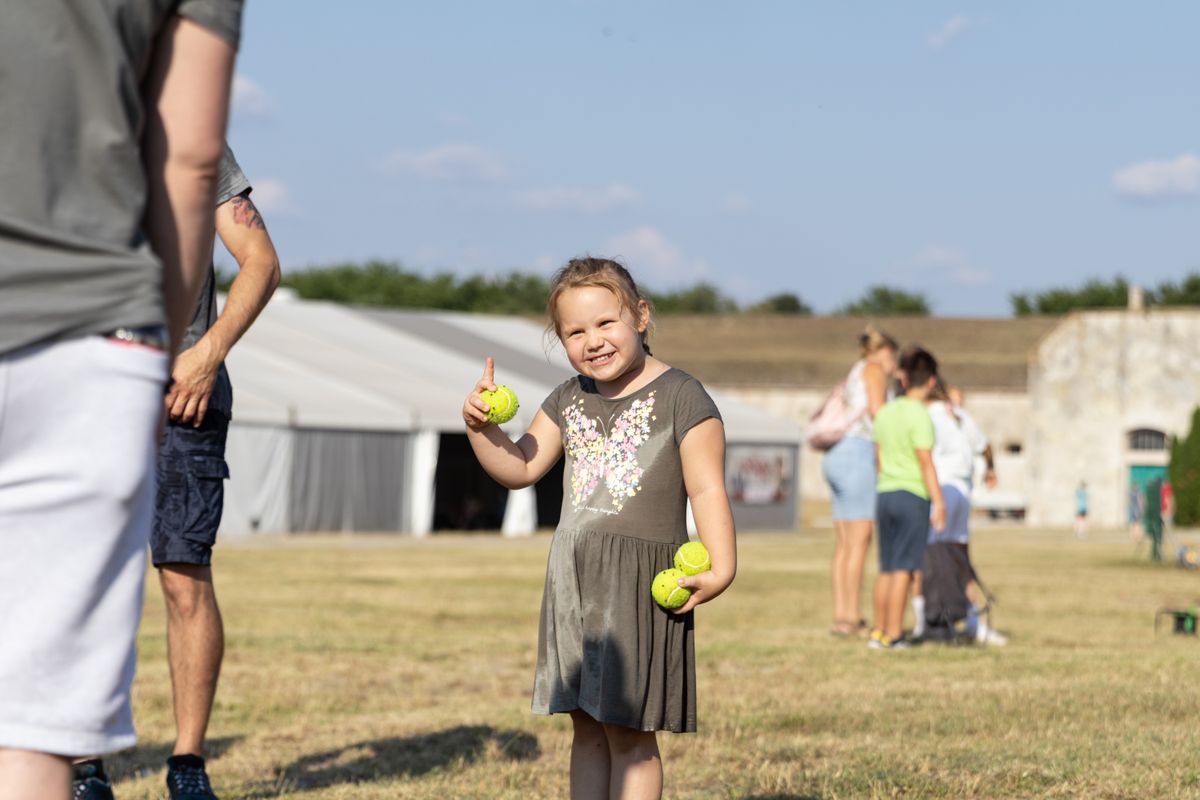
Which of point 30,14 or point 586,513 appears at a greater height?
point 30,14

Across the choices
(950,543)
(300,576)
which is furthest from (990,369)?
(950,543)

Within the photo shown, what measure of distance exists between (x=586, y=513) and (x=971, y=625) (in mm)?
6562

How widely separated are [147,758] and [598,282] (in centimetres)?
272

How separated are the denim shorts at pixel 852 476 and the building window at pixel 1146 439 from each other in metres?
40.9

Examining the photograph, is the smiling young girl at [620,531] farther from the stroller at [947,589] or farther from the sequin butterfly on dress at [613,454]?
the stroller at [947,589]

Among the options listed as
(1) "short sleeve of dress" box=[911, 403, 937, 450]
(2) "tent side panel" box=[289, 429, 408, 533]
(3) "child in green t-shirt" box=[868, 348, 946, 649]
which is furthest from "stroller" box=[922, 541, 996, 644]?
(2) "tent side panel" box=[289, 429, 408, 533]

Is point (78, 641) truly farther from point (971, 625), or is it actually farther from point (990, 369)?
point (990, 369)

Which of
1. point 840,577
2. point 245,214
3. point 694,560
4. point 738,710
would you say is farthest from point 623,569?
point 840,577

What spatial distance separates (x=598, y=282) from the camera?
398 centimetres

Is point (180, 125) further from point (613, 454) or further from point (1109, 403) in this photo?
point (1109, 403)

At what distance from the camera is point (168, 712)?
6.75m

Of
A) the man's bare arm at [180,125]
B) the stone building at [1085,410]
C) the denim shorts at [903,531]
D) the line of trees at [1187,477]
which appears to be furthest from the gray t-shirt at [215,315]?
the stone building at [1085,410]

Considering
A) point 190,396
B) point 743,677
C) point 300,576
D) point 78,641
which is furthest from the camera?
point 300,576

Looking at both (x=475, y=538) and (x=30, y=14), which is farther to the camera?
(x=475, y=538)
